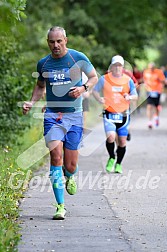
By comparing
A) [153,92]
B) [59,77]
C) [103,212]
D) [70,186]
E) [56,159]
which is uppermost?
[59,77]

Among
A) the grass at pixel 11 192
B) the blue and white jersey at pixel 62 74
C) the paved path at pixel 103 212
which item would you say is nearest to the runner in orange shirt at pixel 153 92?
the paved path at pixel 103 212

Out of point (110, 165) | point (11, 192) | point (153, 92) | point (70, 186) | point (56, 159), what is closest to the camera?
point (56, 159)

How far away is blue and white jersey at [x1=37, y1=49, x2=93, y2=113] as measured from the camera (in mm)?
9578

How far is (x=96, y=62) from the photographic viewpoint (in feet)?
118

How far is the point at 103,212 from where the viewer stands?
10.0 meters

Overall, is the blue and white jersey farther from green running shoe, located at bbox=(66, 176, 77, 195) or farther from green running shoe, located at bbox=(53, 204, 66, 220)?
green running shoe, located at bbox=(53, 204, 66, 220)

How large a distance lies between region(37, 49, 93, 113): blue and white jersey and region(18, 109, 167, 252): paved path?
1.30 m

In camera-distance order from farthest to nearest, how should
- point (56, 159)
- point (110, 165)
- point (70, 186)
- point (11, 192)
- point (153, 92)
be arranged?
point (153, 92), point (110, 165), point (11, 192), point (70, 186), point (56, 159)

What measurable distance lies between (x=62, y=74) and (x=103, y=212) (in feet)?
5.59

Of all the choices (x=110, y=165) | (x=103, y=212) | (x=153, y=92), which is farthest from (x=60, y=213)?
(x=153, y=92)

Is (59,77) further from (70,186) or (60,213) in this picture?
(60,213)

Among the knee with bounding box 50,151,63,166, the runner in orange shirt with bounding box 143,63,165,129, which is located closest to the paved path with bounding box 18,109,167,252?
the knee with bounding box 50,151,63,166

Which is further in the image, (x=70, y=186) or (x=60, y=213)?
(x=70, y=186)

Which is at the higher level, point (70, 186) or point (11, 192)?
point (70, 186)
